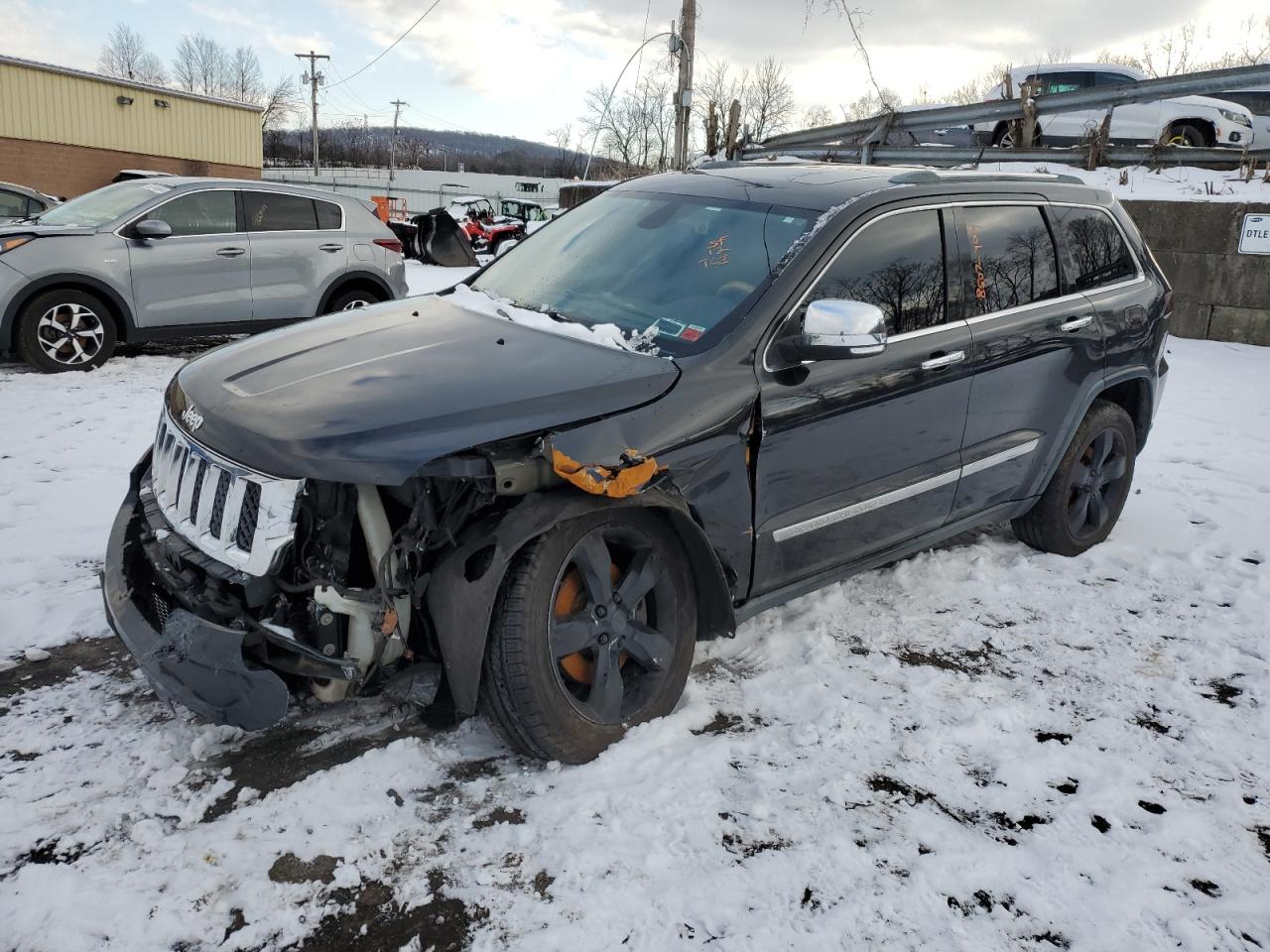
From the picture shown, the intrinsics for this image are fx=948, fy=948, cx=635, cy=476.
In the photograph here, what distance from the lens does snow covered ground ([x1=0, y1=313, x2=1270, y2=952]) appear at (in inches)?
88.9

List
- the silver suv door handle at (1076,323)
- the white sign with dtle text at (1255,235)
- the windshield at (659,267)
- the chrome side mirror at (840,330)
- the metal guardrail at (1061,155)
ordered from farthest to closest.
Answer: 1. the metal guardrail at (1061,155)
2. the white sign with dtle text at (1255,235)
3. the silver suv door handle at (1076,323)
4. the windshield at (659,267)
5. the chrome side mirror at (840,330)

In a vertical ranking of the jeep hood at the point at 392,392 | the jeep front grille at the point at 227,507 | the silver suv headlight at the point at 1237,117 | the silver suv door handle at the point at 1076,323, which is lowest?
the jeep front grille at the point at 227,507

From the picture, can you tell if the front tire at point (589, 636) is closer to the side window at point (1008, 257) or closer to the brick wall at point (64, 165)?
the side window at point (1008, 257)

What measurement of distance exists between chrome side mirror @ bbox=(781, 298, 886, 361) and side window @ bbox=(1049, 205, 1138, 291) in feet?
6.15

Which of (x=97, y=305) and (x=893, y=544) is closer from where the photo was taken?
(x=893, y=544)

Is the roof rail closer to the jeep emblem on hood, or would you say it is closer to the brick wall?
the jeep emblem on hood

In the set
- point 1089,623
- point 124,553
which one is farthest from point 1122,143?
point 124,553

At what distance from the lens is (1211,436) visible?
22.8 ft

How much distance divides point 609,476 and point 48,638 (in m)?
2.28

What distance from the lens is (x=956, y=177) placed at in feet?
12.9

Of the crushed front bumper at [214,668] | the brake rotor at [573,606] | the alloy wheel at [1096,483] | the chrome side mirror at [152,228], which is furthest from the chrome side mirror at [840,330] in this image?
the chrome side mirror at [152,228]

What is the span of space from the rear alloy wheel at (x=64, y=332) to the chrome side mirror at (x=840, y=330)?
267 inches

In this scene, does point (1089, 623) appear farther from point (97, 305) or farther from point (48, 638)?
point (97, 305)

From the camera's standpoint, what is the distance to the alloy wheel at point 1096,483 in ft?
15.3
